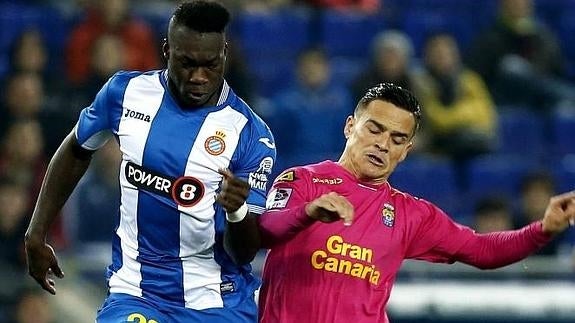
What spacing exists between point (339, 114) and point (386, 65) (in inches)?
26.0

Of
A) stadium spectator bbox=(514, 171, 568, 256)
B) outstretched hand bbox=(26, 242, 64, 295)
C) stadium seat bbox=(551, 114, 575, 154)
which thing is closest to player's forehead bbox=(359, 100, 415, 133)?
outstretched hand bbox=(26, 242, 64, 295)

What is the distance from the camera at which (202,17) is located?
4938 millimetres

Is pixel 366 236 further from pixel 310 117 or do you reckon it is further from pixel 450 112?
pixel 450 112

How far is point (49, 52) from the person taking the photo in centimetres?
1122

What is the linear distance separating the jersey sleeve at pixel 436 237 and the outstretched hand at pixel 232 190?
1.04 meters

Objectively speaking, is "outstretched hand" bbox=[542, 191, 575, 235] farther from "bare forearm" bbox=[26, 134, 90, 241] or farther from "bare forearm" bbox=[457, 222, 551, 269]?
"bare forearm" bbox=[26, 134, 90, 241]

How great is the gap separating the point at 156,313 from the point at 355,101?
5.94 m

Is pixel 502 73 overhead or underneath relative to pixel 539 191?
overhead

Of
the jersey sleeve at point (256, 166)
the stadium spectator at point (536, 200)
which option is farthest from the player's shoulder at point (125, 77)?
the stadium spectator at point (536, 200)

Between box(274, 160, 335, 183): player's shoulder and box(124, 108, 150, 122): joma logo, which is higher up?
box(124, 108, 150, 122): joma logo

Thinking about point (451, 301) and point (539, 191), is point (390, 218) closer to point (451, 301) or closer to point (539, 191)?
point (451, 301)

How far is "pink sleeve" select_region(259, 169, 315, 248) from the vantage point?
16.0ft

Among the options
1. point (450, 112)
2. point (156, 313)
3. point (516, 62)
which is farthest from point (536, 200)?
point (156, 313)

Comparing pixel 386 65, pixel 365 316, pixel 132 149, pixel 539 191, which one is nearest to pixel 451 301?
pixel 539 191
